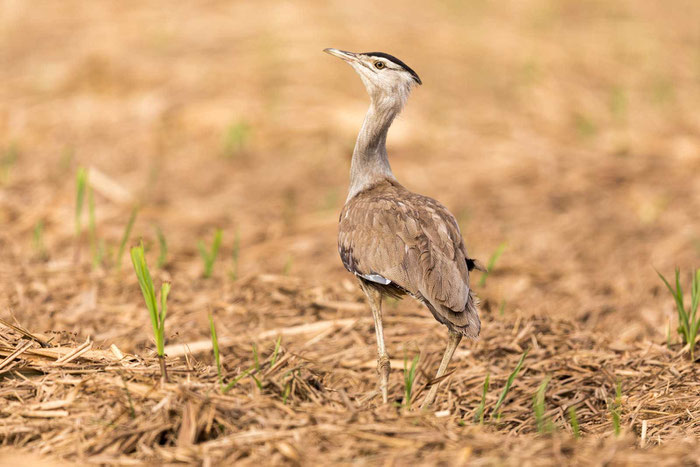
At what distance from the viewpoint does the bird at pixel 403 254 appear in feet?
13.3

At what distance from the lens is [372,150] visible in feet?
16.8

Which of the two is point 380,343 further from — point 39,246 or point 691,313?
point 39,246

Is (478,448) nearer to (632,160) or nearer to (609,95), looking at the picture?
(632,160)

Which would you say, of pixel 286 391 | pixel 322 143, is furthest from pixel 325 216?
pixel 286 391

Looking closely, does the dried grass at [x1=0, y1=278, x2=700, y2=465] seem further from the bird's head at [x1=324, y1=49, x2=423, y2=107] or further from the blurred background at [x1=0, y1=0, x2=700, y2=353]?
the bird's head at [x1=324, y1=49, x2=423, y2=107]

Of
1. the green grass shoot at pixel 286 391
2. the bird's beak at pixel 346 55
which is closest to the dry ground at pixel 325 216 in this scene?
Result: the green grass shoot at pixel 286 391

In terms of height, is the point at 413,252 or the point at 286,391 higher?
the point at 413,252

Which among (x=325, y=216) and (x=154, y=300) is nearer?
(x=154, y=300)

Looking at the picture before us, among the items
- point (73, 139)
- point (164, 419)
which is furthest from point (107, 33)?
point (164, 419)

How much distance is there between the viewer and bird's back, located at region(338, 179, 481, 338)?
13.2 ft

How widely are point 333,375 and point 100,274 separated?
2.28 m

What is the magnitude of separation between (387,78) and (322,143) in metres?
4.65

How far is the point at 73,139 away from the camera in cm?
1001

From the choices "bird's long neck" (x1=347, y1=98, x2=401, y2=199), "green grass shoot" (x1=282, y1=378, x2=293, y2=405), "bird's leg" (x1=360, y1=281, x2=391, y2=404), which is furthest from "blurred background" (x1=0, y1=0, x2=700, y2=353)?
"green grass shoot" (x1=282, y1=378, x2=293, y2=405)
